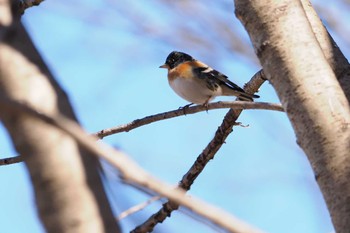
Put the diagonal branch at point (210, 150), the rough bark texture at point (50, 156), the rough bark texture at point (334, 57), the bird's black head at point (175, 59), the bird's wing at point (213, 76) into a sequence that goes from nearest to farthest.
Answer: the rough bark texture at point (50, 156) → the rough bark texture at point (334, 57) → the diagonal branch at point (210, 150) → the bird's wing at point (213, 76) → the bird's black head at point (175, 59)

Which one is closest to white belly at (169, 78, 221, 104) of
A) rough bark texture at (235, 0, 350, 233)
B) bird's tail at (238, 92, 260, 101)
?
bird's tail at (238, 92, 260, 101)

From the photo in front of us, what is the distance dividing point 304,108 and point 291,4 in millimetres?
351

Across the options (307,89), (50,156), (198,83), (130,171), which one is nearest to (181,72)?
(198,83)

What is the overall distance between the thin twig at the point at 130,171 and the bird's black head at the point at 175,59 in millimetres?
5162

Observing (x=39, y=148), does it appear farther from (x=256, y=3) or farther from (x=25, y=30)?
(x=256, y=3)

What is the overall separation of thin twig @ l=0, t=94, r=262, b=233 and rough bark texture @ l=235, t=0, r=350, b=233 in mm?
753

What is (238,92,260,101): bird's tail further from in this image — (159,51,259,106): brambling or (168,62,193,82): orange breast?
(168,62,193,82): orange breast

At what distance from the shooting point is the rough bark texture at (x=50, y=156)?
1043mm

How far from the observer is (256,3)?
190 centimetres

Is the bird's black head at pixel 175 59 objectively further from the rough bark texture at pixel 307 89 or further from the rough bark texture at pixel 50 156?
the rough bark texture at pixel 50 156

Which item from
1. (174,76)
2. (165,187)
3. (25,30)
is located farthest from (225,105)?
(174,76)

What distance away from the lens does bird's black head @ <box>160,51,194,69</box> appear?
6.14 m

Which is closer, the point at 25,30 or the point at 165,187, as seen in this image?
the point at 165,187

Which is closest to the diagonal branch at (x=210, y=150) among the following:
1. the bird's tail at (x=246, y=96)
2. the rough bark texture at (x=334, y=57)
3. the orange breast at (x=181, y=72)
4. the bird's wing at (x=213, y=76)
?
the bird's tail at (x=246, y=96)
